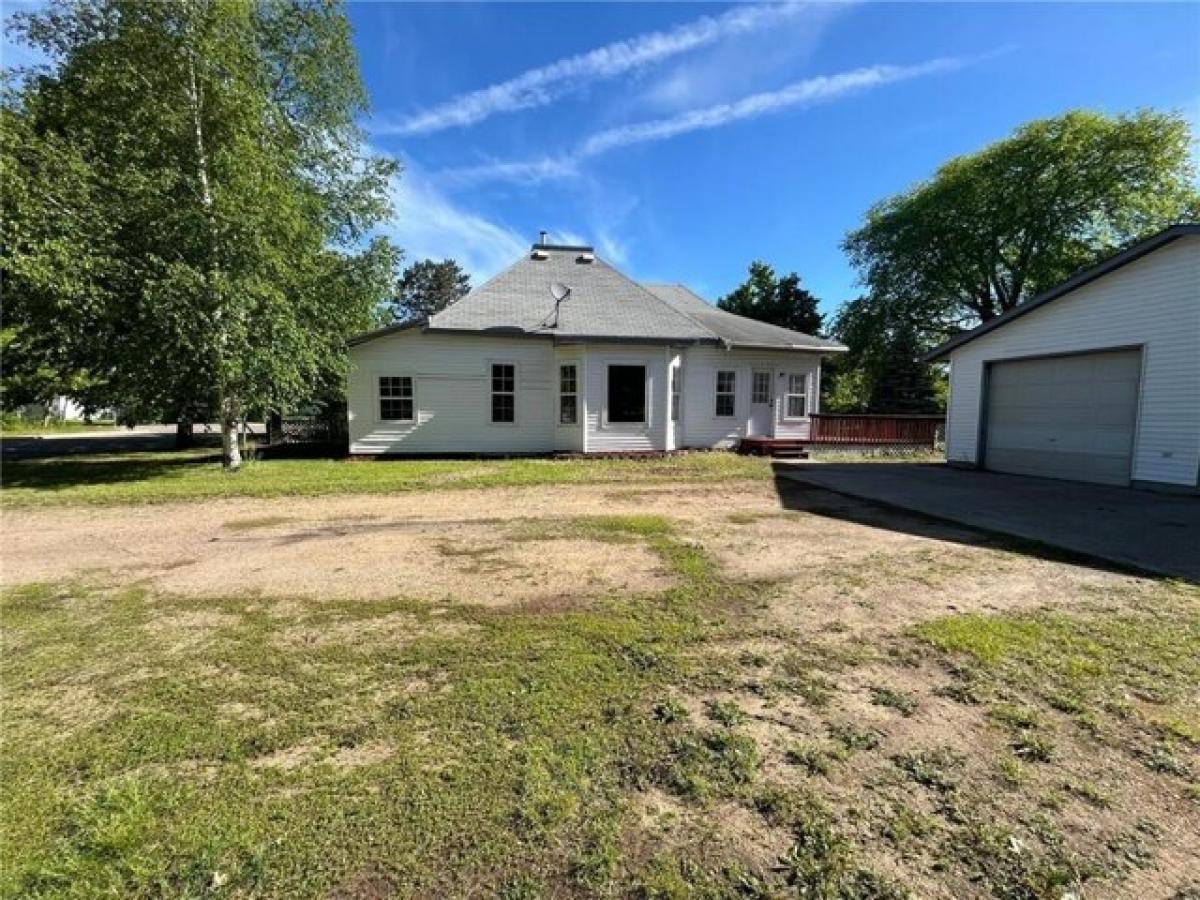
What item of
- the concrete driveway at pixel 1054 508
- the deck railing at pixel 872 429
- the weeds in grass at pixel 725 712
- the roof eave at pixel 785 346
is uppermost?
the roof eave at pixel 785 346

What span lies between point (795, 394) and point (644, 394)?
529 cm

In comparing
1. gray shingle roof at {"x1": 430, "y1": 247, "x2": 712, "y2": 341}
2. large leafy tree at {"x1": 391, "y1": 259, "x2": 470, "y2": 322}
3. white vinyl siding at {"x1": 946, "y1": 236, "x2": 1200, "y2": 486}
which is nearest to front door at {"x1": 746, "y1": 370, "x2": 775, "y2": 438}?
gray shingle roof at {"x1": 430, "y1": 247, "x2": 712, "y2": 341}

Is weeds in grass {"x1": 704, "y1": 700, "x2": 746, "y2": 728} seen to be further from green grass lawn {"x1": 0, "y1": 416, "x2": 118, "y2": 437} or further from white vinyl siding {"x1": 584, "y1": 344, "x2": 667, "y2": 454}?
green grass lawn {"x1": 0, "y1": 416, "x2": 118, "y2": 437}

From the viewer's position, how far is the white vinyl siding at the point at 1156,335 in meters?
9.67

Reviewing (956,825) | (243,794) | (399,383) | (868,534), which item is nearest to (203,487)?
(399,383)

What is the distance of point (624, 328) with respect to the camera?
14.9 m

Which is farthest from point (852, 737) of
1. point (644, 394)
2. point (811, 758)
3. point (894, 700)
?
point (644, 394)

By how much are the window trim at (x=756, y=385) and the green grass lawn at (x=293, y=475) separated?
247 centimetres

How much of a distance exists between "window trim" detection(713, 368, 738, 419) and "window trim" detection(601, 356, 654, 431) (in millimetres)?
2563

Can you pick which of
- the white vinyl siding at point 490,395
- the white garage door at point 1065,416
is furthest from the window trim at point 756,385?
the white garage door at point 1065,416

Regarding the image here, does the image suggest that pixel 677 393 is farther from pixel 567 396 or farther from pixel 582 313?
pixel 582 313

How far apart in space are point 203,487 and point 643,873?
10.5 meters

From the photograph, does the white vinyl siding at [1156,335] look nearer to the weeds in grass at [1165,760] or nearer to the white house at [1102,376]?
the white house at [1102,376]

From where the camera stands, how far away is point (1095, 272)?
1102 cm
